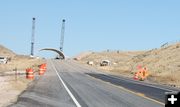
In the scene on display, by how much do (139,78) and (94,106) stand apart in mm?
33238

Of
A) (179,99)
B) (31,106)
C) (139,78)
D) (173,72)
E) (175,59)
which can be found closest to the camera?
(179,99)

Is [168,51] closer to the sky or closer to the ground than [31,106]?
closer to the sky

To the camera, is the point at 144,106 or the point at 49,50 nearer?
the point at 144,106

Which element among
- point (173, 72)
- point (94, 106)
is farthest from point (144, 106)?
point (173, 72)

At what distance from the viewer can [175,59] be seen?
230 ft

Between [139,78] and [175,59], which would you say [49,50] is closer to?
[175,59]

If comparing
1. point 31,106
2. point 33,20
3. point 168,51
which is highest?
point 33,20

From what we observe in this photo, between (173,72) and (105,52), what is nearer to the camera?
(173,72)

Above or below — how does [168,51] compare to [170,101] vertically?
above

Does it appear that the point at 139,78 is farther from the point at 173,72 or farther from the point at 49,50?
the point at 49,50

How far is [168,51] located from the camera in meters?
83.6

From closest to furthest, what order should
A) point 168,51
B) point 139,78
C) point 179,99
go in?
point 179,99, point 139,78, point 168,51

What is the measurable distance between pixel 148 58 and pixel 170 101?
3247 inches

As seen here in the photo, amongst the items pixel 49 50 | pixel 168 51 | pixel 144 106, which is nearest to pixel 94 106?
pixel 144 106
